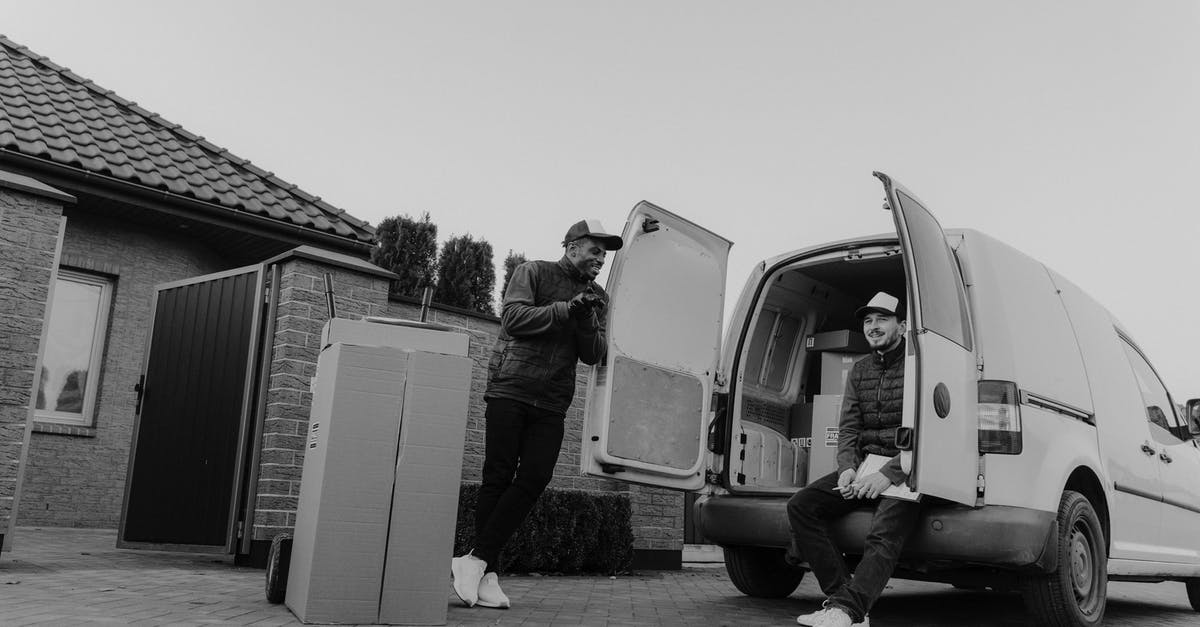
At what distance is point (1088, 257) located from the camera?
1145 cm

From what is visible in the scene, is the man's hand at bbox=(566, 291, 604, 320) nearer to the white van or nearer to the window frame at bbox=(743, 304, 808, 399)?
the white van

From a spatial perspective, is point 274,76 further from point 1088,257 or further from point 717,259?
point 1088,257

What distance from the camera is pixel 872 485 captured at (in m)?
4.23

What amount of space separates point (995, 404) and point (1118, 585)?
5676 millimetres

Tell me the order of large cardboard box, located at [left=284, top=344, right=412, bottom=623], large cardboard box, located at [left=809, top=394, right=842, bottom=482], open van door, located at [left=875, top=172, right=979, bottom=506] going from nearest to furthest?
large cardboard box, located at [left=284, top=344, right=412, bottom=623] < open van door, located at [left=875, top=172, right=979, bottom=506] < large cardboard box, located at [left=809, top=394, right=842, bottom=482]

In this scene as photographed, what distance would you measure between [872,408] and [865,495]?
0.61 meters

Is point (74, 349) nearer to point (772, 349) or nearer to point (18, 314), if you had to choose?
point (18, 314)

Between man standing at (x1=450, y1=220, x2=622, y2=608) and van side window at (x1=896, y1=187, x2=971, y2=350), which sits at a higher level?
van side window at (x1=896, y1=187, x2=971, y2=350)

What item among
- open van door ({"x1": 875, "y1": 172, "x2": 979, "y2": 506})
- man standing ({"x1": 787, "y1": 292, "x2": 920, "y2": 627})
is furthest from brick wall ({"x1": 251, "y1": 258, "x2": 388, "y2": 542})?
open van door ({"x1": 875, "y1": 172, "x2": 979, "y2": 506})

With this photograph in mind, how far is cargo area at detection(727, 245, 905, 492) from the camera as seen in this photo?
562 cm

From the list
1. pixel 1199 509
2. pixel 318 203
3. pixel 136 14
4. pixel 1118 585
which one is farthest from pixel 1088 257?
pixel 136 14

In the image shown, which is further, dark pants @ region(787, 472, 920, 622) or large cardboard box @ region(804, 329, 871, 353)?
large cardboard box @ region(804, 329, 871, 353)

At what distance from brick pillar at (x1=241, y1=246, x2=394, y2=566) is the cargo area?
111 inches

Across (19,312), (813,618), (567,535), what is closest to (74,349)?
(19,312)
